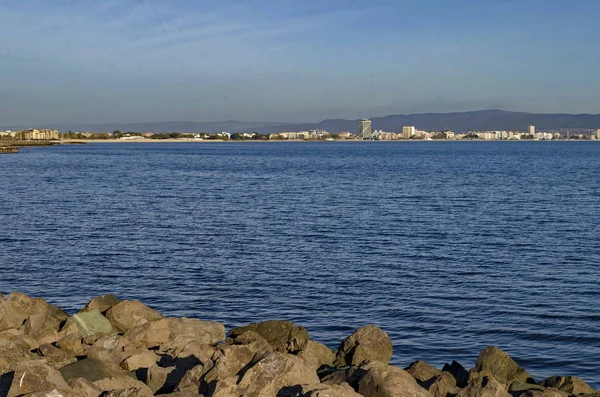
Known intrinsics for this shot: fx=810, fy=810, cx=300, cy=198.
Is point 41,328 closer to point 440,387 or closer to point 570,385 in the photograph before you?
point 440,387

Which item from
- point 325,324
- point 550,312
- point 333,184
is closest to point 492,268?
point 550,312

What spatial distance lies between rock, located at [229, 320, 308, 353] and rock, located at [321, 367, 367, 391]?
2349 mm

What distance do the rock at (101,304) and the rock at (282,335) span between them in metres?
2.78

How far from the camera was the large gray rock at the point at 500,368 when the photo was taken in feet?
44.1

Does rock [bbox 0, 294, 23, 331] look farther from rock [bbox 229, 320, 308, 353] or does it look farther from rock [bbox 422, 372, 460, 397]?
rock [bbox 422, 372, 460, 397]

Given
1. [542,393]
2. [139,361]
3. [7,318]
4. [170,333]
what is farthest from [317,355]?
[7,318]

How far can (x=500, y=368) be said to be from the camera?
13.5 meters

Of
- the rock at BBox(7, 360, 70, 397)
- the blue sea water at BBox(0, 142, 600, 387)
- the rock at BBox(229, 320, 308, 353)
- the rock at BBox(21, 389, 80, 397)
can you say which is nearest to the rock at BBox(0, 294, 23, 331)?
the rock at BBox(229, 320, 308, 353)

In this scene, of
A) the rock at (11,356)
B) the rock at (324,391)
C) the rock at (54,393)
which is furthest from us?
the rock at (11,356)

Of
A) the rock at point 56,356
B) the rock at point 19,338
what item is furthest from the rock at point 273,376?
the rock at point 19,338

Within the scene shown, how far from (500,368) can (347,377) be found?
3.13 meters

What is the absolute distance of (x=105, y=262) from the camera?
91.7 feet

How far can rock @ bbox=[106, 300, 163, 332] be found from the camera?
52.4ft

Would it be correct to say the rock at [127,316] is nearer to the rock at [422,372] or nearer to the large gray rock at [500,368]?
the rock at [422,372]
